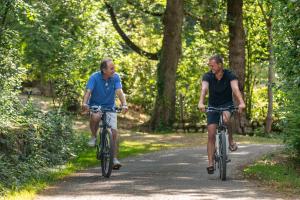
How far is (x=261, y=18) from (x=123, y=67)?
8.46 meters

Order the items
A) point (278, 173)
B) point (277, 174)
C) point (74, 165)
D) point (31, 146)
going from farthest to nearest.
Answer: point (74, 165), point (278, 173), point (277, 174), point (31, 146)

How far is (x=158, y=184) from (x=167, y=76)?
19.2 m

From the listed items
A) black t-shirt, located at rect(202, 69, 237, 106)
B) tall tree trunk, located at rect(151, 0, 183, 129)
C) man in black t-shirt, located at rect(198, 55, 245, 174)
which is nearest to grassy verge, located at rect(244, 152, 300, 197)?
man in black t-shirt, located at rect(198, 55, 245, 174)

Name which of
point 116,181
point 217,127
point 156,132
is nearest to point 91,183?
point 116,181

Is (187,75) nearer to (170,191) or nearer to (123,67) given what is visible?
(123,67)

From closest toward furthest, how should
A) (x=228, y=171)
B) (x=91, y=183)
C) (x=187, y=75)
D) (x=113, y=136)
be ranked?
(x=91, y=183), (x=113, y=136), (x=228, y=171), (x=187, y=75)

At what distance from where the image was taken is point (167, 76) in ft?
100

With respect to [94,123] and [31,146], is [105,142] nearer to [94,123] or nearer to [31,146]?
[94,123]

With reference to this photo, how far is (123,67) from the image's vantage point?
40.4m

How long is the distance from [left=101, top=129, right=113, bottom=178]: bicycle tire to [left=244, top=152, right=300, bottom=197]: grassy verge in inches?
94.5

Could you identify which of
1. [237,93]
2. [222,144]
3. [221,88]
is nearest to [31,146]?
[222,144]

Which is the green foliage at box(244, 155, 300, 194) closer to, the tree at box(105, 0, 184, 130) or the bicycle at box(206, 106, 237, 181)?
the bicycle at box(206, 106, 237, 181)

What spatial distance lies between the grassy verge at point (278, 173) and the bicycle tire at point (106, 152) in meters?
2.40

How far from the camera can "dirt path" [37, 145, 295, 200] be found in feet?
33.5
